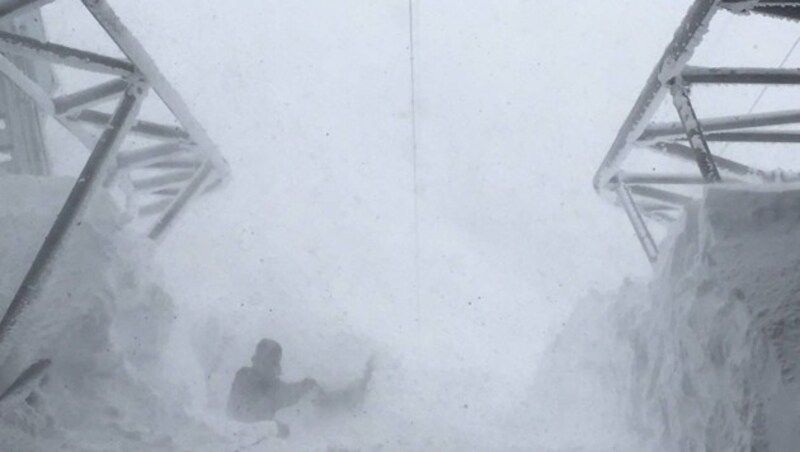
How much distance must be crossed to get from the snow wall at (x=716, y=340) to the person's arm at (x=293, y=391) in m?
3.07

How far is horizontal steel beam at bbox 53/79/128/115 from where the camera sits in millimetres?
4879

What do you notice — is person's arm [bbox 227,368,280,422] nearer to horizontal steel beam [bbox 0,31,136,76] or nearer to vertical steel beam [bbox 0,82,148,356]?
vertical steel beam [bbox 0,82,148,356]

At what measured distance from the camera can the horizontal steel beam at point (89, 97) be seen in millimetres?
4879

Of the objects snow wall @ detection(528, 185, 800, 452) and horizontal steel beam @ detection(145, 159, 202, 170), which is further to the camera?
horizontal steel beam @ detection(145, 159, 202, 170)

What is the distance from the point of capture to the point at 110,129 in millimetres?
4320

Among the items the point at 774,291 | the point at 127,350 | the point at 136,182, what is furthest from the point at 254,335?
the point at 774,291

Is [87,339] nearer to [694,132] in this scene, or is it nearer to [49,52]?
[49,52]

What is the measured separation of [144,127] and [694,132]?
16.6 ft

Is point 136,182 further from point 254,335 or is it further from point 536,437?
point 536,437

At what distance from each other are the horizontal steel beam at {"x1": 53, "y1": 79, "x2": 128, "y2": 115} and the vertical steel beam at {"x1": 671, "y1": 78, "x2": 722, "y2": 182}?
424cm

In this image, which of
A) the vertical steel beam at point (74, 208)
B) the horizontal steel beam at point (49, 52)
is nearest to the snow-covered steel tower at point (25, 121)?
the horizontal steel beam at point (49, 52)

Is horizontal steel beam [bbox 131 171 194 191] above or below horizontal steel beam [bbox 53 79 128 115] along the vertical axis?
below

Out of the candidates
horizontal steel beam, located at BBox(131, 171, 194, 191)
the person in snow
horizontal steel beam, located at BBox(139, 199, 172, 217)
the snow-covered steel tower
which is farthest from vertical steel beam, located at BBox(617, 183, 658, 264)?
the snow-covered steel tower

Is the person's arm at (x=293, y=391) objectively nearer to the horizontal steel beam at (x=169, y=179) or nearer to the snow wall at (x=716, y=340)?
the horizontal steel beam at (x=169, y=179)
